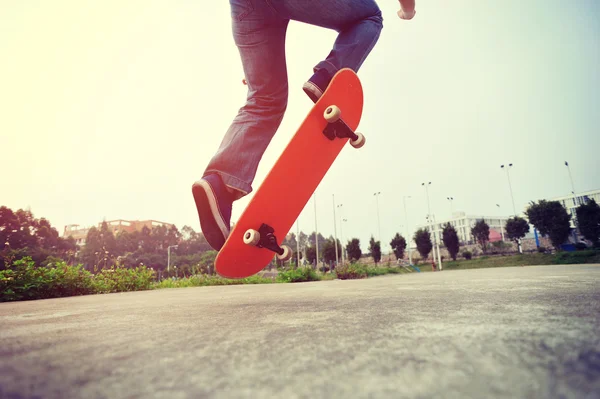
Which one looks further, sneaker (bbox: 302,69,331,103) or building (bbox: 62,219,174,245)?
building (bbox: 62,219,174,245)

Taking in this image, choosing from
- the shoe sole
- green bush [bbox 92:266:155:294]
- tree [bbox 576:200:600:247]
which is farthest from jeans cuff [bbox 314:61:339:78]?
tree [bbox 576:200:600:247]

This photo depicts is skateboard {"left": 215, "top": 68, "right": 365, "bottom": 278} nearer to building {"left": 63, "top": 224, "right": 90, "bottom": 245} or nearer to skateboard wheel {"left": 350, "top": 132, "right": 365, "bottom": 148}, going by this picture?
skateboard wheel {"left": 350, "top": 132, "right": 365, "bottom": 148}

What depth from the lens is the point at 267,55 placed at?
1.99 meters

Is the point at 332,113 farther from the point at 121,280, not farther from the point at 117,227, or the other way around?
the point at 117,227

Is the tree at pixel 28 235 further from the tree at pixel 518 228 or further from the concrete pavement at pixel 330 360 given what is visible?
the tree at pixel 518 228

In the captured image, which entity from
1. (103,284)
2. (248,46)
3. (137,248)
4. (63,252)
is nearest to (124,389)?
(248,46)

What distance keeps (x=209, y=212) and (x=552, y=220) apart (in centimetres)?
3451

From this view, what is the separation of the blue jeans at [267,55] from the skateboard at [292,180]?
0.58 ft

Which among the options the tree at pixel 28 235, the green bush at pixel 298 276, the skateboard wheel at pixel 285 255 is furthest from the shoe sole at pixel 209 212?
the tree at pixel 28 235

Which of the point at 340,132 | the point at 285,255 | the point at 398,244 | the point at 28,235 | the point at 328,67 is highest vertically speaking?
the point at 28,235

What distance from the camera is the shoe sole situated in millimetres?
1738

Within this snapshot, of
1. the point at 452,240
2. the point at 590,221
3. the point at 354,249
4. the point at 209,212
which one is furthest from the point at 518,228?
the point at 209,212

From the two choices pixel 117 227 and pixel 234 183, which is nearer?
pixel 234 183

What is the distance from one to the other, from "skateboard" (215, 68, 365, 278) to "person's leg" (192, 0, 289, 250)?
0.50 feet
